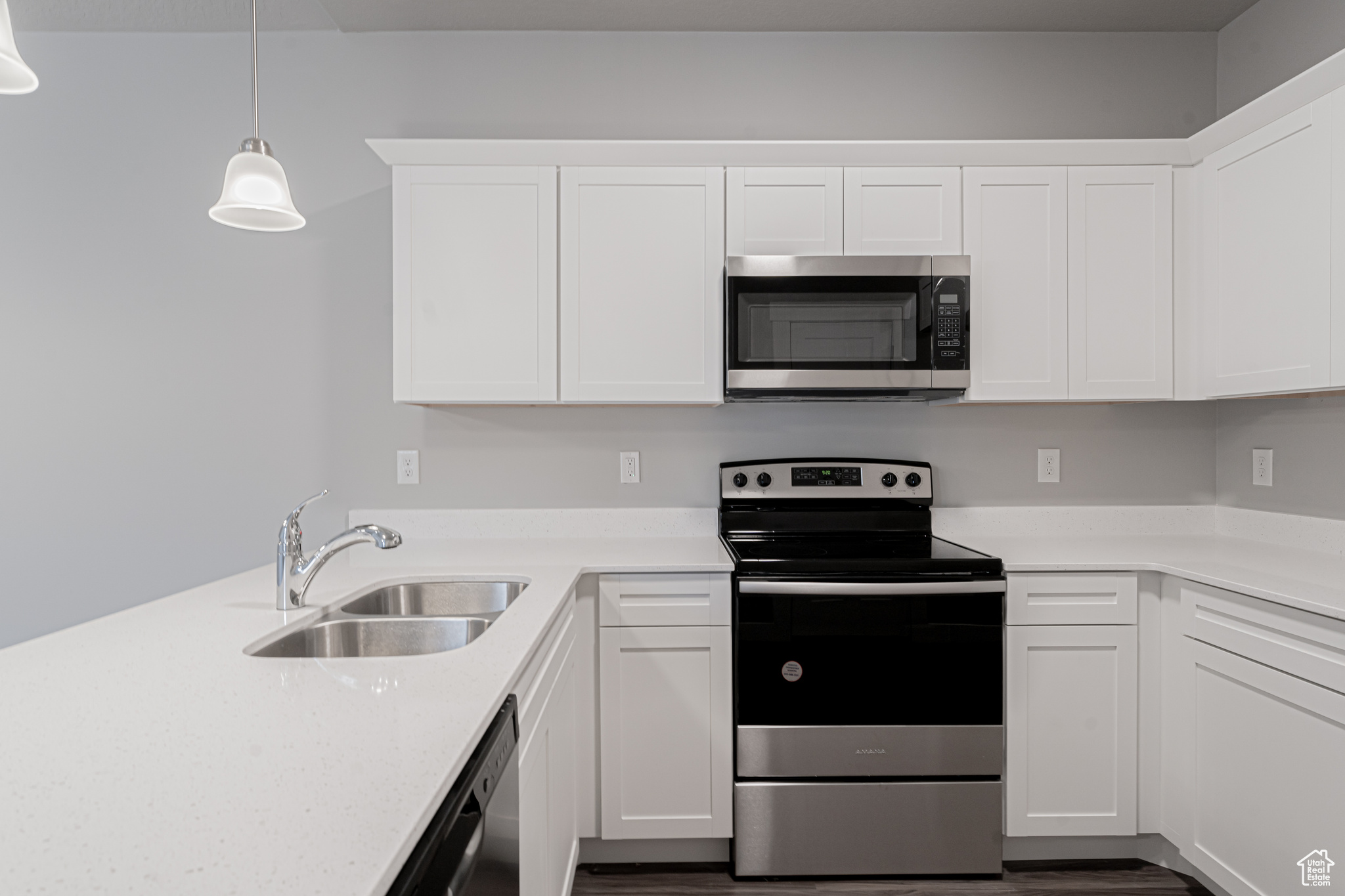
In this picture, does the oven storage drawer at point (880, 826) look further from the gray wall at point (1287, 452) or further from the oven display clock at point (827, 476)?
the gray wall at point (1287, 452)

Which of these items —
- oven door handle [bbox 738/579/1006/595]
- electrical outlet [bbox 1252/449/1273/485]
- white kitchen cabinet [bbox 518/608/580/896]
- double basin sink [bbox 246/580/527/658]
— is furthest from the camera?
electrical outlet [bbox 1252/449/1273/485]

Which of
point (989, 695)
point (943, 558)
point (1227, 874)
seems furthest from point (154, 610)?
point (1227, 874)

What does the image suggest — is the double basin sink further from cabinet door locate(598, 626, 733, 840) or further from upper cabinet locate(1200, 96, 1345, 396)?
upper cabinet locate(1200, 96, 1345, 396)

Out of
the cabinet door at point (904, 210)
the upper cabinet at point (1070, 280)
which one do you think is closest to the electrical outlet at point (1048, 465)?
the upper cabinet at point (1070, 280)

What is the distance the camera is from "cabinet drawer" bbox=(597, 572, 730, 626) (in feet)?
6.45

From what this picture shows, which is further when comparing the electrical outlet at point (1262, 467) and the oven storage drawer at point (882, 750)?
the electrical outlet at point (1262, 467)

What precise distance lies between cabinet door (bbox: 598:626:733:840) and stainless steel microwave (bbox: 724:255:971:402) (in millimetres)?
797

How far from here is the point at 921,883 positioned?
1.93m

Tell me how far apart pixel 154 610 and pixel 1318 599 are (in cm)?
247

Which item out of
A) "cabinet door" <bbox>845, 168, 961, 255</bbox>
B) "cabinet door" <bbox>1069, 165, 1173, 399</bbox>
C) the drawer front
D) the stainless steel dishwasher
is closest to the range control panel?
"cabinet door" <bbox>1069, 165, 1173, 399</bbox>

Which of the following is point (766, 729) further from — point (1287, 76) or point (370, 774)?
point (1287, 76)

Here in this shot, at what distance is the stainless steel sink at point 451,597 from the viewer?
1.81m

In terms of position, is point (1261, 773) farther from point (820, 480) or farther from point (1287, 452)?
point (820, 480)

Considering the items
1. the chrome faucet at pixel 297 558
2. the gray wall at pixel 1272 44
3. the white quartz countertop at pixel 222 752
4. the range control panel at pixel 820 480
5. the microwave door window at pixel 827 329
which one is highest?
the gray wall at pixel 1272 44
